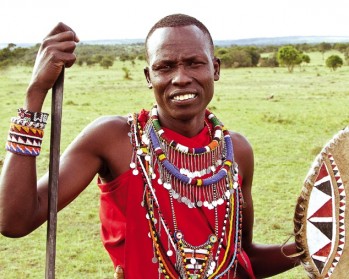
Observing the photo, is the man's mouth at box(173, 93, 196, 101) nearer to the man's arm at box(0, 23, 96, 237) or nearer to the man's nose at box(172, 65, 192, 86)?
the man's nose at box(172, 65, 192, 86)

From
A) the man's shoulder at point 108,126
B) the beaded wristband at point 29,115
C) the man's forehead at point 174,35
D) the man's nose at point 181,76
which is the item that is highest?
the man's forehead at point 174,35

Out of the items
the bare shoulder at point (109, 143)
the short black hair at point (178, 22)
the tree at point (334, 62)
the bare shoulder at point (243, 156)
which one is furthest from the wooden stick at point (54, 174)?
the tree at point (334, 62)

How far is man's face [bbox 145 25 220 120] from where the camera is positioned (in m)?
2.26

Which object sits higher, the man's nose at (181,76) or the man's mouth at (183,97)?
the man's nose at (181,76)

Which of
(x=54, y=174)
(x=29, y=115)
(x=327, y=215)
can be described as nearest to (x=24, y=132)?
(x=29, y=115)

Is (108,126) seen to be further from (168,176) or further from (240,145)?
(240,145)

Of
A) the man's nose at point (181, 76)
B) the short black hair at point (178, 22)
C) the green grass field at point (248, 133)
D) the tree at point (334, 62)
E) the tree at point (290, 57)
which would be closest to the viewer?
the man's nose at point (181, 76)

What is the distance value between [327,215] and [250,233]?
490 millimetres

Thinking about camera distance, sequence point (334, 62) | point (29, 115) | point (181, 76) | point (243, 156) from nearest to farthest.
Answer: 1. point (29, 115)
2. point (181, 76)
3. point (243, 156)
4. point (334, 62)

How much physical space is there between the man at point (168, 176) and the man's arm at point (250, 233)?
124 mm

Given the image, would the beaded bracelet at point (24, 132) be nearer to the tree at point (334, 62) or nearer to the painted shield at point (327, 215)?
the painted shield at point (327, 215)

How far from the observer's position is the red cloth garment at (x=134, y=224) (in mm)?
2270

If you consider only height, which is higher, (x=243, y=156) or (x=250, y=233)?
(x=243, y=156)

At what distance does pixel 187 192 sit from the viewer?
7.77 ft
